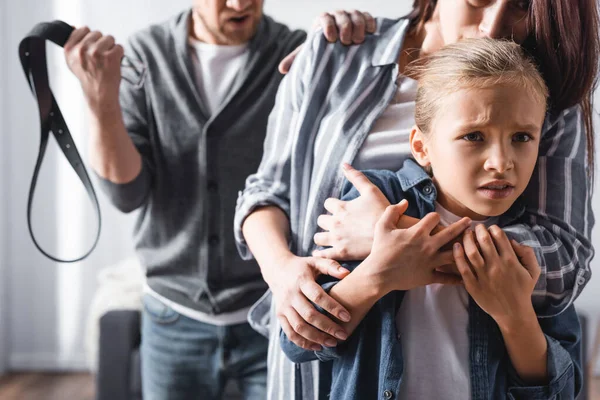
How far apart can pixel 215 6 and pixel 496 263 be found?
2.42 ft

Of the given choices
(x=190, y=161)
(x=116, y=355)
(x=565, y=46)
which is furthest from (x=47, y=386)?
(x=565, y=46)

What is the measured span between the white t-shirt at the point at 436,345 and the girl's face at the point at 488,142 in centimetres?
12

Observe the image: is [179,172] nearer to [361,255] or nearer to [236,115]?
[236,115]

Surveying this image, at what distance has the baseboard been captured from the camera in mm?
3020

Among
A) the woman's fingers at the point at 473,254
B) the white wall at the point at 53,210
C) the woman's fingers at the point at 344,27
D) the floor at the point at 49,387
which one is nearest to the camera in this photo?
the woman's fingers at the point at 473,254

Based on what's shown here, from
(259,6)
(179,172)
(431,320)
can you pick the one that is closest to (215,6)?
(259,6)

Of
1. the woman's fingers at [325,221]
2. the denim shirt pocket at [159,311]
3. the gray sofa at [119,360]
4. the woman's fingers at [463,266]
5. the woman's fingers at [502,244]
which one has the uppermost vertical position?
the woman's fingers at [325,221]

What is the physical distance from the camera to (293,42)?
135 centimetres

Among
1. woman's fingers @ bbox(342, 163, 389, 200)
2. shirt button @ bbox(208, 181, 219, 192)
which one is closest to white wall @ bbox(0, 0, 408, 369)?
shirt button @ bbox(208, 181, 219, 192)

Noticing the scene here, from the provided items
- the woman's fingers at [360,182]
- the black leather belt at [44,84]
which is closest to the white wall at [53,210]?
the black leather belt at [44,84]

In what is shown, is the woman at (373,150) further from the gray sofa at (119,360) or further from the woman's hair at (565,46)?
the gray sofa at (119,360)

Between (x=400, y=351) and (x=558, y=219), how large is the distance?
26 centimetres

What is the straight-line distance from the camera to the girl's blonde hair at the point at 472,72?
2.68 feet

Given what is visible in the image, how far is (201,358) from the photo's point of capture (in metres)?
1.31
